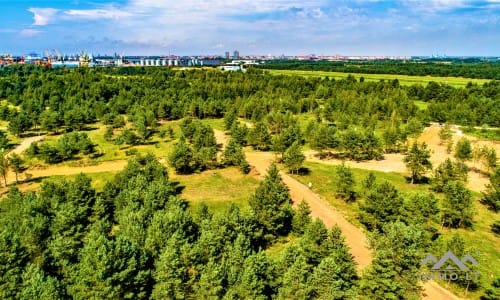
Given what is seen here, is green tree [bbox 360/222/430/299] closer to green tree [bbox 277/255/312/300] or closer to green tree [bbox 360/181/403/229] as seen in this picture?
green tree [bbox 277/255/312/300]

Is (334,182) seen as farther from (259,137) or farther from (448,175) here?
(259,137)

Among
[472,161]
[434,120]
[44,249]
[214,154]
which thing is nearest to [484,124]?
[434,120]

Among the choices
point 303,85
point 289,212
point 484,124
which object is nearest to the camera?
point 289,212

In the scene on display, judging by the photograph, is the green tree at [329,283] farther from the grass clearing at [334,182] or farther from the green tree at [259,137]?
the green tree at [259,137]

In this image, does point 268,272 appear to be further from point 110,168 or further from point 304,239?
point 110,168

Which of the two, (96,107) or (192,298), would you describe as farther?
(96,107)

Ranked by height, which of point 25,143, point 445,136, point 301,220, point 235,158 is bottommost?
point 301,220

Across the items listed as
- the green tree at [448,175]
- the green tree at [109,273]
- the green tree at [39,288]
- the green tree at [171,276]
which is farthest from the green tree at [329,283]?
the green tree at [448,175]

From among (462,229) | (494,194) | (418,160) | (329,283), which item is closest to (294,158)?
(418,160)
